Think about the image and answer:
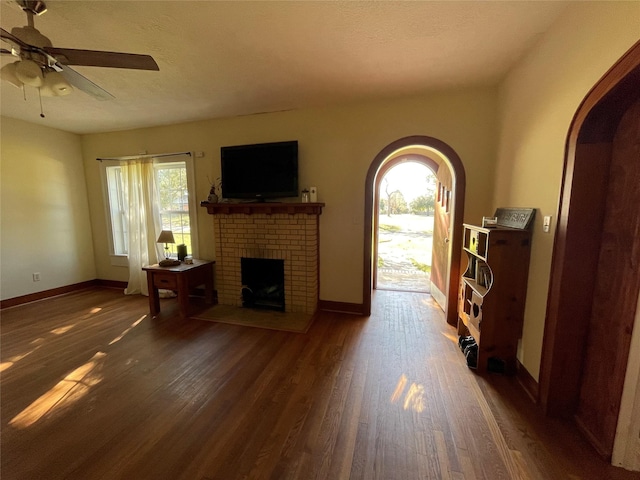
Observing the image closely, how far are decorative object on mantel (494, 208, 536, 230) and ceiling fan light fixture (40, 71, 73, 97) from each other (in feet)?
10.4

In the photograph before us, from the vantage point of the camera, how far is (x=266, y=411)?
5.22 ft

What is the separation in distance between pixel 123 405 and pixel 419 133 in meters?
3.50

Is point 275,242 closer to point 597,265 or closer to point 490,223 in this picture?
point 490,223

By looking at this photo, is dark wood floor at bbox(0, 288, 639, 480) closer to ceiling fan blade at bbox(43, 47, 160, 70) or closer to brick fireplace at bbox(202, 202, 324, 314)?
brick fireplace at bbox(202, 202, 324, 314)

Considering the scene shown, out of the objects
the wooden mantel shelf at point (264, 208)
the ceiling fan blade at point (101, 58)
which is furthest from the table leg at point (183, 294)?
the ceiling fan blade at point (101, 58)

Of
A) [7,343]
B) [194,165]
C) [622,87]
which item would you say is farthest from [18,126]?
[622,87]

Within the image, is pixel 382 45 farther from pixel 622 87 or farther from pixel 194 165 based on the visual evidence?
pixel 194 165

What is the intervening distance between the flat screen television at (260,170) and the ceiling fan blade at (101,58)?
5.15 ft

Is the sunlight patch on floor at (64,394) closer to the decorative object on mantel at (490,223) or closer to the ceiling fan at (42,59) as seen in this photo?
the ceiling fan at (42,59)

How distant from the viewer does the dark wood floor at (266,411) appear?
1251 millimetres

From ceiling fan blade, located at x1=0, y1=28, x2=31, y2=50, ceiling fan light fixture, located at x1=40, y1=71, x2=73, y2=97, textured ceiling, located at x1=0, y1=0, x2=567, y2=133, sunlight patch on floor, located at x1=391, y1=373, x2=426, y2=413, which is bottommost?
sunlight patch on floor, located at x1=391, y1=373, x2=426, y2=413

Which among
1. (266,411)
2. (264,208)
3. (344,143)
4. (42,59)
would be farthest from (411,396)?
(42,59)

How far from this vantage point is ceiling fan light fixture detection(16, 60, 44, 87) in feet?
4.35

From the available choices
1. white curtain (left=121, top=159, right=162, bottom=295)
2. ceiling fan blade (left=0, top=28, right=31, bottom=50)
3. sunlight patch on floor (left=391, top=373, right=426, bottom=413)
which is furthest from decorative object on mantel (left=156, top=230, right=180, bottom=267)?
sunlight patch on floor (left=391, top=373, right=426, bottom=413)
